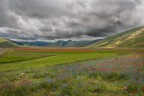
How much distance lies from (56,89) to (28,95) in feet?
7.32

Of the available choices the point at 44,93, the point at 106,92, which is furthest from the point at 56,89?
the point at 106,92

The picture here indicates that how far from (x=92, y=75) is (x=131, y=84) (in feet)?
22.3

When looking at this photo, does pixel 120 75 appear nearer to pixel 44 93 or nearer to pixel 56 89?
pixel 56 89

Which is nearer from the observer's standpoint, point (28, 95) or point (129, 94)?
point (129, 94)

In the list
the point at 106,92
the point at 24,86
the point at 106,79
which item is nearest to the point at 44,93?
the point at 24,86

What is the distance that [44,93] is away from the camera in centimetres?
1285

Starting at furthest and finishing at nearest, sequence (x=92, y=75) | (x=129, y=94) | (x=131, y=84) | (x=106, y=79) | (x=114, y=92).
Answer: (x=92, y=75), (x=106, y=79), (x=131, y=84), (x=114, y=92), (x=129, y=94)

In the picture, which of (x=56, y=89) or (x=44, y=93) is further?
(x=56, y=89)

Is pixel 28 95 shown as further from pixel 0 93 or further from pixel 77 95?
pixel 77 95

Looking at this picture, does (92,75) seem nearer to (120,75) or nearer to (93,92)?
(120,75)

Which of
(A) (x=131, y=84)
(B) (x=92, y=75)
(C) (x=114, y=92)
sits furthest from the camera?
(B) (x=92, y=75)

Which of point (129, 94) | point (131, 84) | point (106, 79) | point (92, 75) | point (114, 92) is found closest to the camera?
point (129, 94)

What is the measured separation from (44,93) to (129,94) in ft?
19.0

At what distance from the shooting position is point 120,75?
18172 mm
